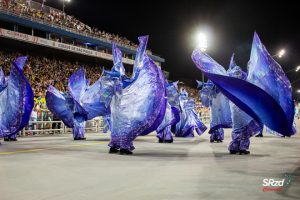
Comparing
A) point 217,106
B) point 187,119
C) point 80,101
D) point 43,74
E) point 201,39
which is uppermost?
point 201,39

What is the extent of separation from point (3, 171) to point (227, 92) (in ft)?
14.2

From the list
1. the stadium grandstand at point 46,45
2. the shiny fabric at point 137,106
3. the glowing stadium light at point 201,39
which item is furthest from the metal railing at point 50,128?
the shiny fabric at point 137,106

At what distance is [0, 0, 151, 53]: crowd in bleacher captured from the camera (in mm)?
29252

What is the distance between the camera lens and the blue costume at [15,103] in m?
10.9

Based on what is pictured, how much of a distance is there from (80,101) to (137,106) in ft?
12.3

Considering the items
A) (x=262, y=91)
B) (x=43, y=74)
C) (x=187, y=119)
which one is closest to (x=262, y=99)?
(x=262, y=91)

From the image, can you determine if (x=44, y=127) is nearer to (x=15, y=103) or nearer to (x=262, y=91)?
(x=15, y=103)

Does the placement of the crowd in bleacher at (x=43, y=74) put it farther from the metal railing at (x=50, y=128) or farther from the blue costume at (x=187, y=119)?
the blue costume at (x=187, y=119)

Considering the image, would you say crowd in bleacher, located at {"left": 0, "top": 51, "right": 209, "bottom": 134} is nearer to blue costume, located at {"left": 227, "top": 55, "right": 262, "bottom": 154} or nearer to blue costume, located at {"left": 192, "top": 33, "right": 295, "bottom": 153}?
blue costume, located at {"left": 227, "top": 55, "right": 262, "bottom": 154}

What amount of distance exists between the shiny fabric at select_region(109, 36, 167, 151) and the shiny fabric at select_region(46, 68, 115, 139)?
1.36 feet

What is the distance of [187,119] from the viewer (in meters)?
16.3

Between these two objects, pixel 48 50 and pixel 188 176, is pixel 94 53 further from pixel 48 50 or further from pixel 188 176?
pixel 188 176

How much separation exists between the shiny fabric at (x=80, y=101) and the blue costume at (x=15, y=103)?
1687 millimetres

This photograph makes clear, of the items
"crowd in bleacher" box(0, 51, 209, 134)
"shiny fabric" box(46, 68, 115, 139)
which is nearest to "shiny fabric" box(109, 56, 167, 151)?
"shiny fabric" box(46, 68, 115, 139)
